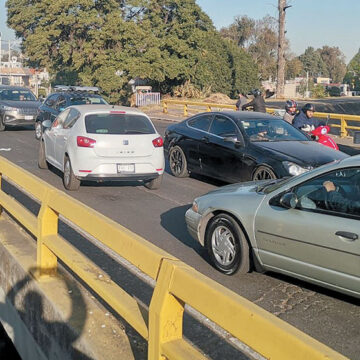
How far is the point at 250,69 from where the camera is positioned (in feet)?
194

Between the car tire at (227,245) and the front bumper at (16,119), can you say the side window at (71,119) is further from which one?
the front bumper at (16,119)

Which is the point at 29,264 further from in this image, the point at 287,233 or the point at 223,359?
the point at 287,233

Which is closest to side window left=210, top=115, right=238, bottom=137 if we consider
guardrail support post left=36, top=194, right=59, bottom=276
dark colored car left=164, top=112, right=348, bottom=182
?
dark colored car left=164, top=112, right=348, bottom=182

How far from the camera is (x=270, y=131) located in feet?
33.2

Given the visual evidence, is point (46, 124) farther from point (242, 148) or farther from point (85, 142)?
point (242, 148)

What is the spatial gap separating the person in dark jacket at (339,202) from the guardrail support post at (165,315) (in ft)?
7.85

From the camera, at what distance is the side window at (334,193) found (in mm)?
4812

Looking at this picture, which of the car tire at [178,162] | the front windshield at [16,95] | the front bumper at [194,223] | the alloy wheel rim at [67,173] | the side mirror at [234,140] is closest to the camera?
the front bumper at [194,223]

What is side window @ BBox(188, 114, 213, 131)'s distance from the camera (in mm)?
11164

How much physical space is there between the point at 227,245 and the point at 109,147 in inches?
175

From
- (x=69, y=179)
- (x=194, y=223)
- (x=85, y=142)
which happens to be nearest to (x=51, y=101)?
(x=69, y=179)

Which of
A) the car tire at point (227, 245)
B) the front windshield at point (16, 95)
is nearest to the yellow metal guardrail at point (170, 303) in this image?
the car tire at point (227, 245)

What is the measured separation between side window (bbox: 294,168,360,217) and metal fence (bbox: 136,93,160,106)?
120 feet

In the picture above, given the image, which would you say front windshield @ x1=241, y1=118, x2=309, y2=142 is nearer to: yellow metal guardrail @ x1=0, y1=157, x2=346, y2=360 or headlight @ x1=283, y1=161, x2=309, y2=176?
headlight @ x1=283, y1=161, x2=309, y2=176
